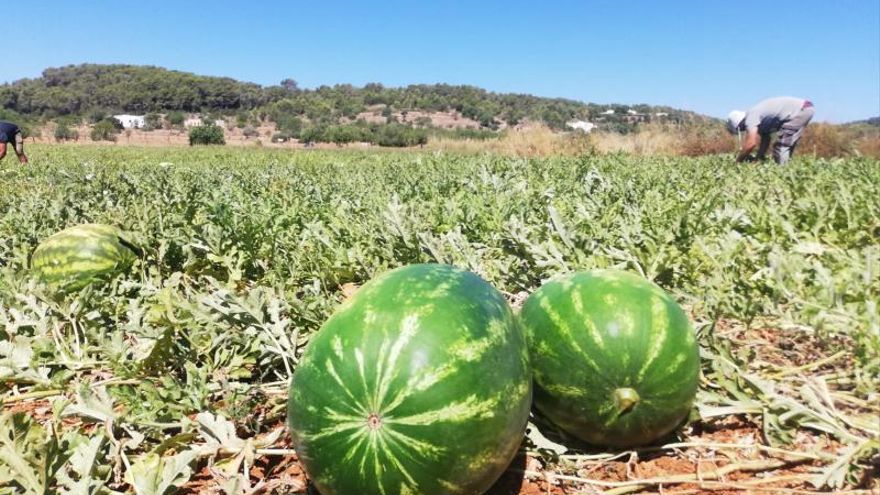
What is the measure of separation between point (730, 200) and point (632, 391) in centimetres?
398

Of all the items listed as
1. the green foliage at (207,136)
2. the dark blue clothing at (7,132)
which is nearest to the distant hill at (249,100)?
the green foliage at (207,136)

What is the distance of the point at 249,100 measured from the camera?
13075 centimetres

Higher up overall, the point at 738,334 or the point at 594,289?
the point at 594,289

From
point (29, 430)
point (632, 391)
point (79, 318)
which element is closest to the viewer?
point (29, 430)

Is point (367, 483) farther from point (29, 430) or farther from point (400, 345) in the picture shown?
point (29, 430)

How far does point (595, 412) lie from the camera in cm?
183

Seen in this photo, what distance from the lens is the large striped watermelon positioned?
1471mm

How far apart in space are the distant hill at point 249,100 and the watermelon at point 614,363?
101m

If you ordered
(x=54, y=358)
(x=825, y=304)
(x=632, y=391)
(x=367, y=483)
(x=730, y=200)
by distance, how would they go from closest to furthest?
(x=367, y=483) < (x=632, y=391) < (x=825, y=304) < (x=54, y=358) < (x=730, y=200)

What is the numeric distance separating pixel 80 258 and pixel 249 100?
137 meters

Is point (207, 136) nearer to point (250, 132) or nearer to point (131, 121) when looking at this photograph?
point (250, 132)

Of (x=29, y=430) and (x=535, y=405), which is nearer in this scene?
(x=29, y=430)

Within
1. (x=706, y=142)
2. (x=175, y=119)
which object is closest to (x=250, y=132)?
(x=175, y=119)

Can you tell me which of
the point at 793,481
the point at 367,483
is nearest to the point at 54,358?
the point at 367,483
